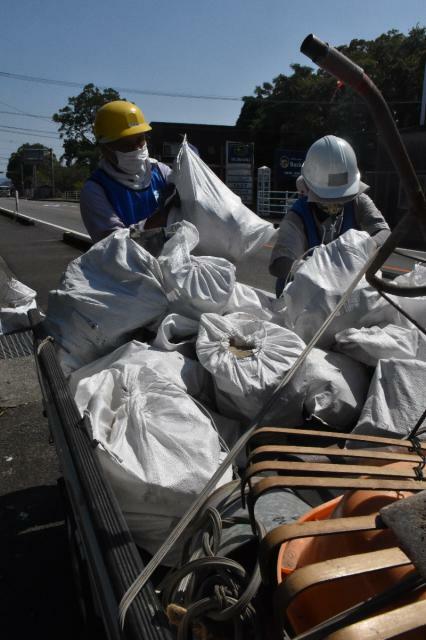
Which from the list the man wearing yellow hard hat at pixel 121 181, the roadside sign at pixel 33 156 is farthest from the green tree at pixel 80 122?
the man wearing yellow hard hat at pixel 121 181

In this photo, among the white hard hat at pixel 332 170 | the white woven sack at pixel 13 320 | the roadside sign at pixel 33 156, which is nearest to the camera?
the white hard hat at pixel 332 170

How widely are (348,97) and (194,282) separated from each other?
97.1 feet

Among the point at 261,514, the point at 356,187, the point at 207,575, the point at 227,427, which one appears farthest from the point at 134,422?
the point at 356,187

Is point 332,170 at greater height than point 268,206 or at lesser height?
lesser

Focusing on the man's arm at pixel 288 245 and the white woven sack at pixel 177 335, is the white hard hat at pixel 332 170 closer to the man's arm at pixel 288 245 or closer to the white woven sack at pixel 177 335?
the man's arm at pixel 288 245

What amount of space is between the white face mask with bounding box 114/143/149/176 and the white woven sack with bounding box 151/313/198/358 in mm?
1020

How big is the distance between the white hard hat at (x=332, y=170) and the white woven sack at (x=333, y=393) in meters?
0.92

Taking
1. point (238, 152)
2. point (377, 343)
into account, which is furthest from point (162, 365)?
point (238, 152)

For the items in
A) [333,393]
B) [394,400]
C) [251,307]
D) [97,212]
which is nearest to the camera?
[394,400]

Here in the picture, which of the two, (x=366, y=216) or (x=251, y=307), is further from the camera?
(x=366, y=216)

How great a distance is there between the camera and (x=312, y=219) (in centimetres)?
253

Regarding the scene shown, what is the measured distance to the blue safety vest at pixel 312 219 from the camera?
2.53 m

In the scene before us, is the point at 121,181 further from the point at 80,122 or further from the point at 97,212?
the point at 80,122

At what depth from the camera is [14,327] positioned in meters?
2.47
